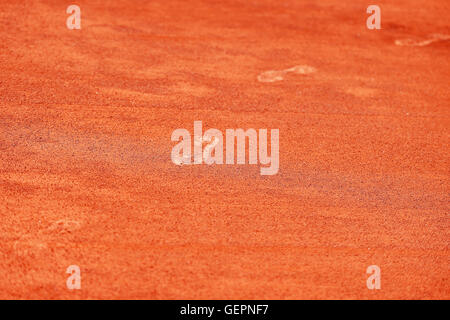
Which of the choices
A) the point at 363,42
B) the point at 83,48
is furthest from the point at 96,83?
the point at 363,42

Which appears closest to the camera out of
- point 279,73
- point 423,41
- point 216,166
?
point 216,166

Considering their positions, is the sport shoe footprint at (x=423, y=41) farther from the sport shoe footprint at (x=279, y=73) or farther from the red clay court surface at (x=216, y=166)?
the sport shoe footprint at (x=279, y=73)

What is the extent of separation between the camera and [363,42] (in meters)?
6.47

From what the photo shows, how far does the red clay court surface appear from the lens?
3656 mm

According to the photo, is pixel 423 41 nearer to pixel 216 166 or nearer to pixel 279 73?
pixel 279 73

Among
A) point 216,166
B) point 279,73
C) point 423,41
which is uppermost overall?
point 423,41

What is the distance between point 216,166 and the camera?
4.49m

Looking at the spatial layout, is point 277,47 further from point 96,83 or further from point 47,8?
point 47,8

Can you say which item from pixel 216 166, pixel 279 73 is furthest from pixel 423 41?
pixel 216 166

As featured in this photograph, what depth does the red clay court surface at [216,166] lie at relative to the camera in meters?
3.66

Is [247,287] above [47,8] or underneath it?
underneath

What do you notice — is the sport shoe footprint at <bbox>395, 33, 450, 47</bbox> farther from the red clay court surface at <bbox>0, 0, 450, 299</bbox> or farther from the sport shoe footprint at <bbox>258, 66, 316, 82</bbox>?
the sport shoe footprint at <bbox>258, 66, 316, 82</bbox>
